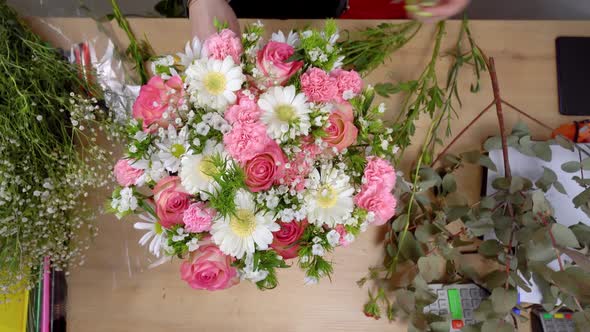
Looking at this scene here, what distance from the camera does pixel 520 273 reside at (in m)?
0.90

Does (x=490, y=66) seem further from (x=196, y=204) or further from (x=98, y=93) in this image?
(x=98, y=93)

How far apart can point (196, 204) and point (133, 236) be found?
52cm

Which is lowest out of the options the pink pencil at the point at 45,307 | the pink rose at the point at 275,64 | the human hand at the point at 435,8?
the pink pencil at the point at 45,307

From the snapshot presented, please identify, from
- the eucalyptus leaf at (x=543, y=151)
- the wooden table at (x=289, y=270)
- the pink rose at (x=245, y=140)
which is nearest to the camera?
the pink rose at (x=245, y=140)

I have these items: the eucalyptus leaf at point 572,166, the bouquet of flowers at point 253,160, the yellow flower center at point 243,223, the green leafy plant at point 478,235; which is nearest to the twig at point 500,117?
the green leafy plant at point 478,235

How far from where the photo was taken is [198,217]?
1.97ft

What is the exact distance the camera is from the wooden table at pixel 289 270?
1.04m

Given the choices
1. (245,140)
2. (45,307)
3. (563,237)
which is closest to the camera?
(245,140)

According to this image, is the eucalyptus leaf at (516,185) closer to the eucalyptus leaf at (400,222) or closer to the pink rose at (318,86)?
the eucalyptus leaf at (400,222)

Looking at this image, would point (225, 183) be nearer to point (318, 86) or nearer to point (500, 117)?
point (318, 86)

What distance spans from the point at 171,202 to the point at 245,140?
5.4 inches

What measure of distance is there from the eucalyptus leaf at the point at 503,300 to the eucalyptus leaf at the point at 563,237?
0.43 feet

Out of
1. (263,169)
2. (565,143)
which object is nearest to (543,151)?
(565,143)

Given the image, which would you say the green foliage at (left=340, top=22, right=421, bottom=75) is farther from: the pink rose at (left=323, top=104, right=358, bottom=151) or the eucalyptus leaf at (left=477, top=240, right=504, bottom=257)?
the eucalyptus leaf at (left=477, top=240, right=504, bottom=257)
